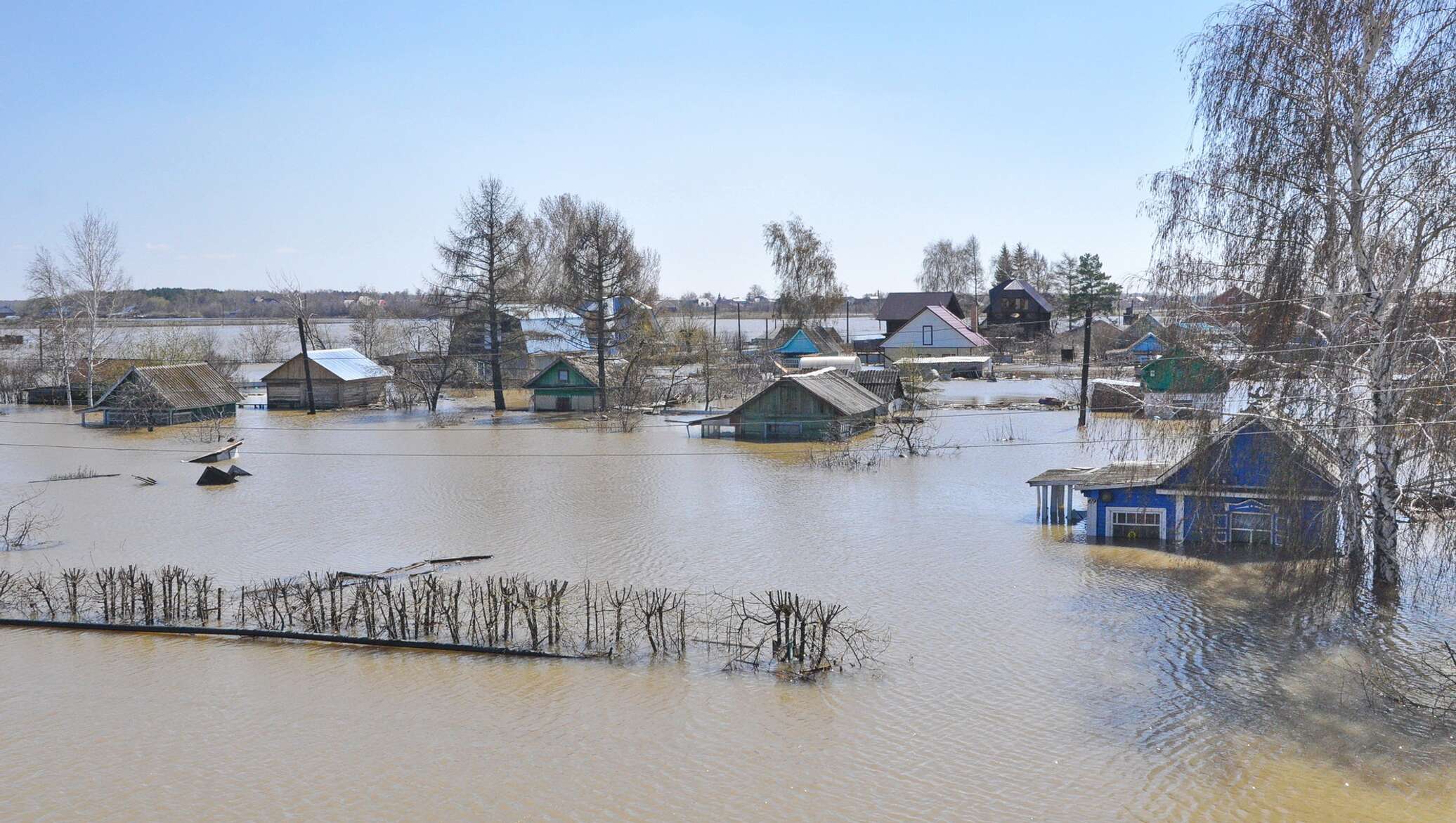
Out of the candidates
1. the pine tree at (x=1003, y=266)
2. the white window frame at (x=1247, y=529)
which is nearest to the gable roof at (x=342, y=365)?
the white window frame at (x=1247, y=529)

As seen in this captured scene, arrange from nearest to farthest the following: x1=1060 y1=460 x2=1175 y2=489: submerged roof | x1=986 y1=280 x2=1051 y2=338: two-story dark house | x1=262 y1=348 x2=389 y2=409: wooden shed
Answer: x1=1060 y1=460 x2=1175 y2=489: submerged roof
x1=262 y1=348 x2=389 y2=409: wooden shed
x1=986 y1=280 x2=1051 y2=338: two-story dark house

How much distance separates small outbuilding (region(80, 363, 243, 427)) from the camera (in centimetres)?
4100

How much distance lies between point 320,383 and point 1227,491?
4046 centimetres

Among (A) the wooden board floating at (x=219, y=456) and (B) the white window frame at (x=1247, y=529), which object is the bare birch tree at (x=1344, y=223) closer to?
→ (B) the white window frame at (x=1247, y=529)

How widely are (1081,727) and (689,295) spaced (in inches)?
4184

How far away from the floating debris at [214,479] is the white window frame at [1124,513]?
21651mm

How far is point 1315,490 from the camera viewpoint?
1427cm

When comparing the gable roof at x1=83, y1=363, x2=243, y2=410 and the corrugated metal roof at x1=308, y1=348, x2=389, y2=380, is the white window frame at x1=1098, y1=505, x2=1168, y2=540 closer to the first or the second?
the gable roof at x1=83, y1=363, x2=243, y2=410

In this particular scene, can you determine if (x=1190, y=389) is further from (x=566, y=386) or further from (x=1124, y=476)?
(x=566, y=386)

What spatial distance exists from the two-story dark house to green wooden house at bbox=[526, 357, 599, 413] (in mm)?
46134

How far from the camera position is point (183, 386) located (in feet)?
139

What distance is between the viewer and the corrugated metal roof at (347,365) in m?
47.5

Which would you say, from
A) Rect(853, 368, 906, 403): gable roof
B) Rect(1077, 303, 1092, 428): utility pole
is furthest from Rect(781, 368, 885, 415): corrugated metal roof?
Rect(1077, 303, 1092, 428): utility pole

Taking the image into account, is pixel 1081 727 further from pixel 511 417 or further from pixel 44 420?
pixel 44 420
